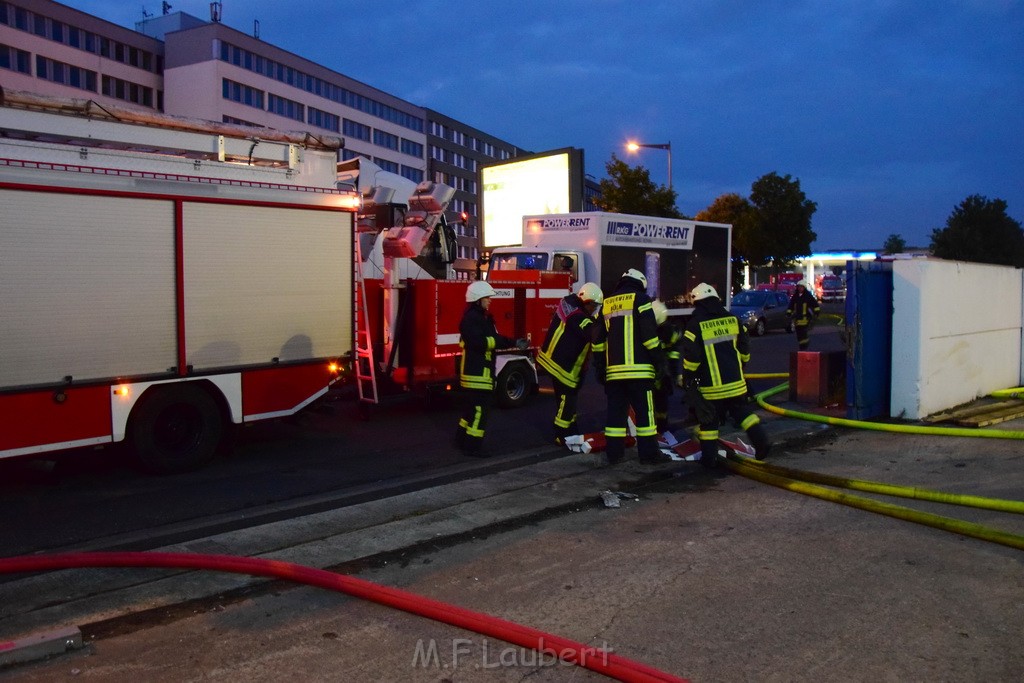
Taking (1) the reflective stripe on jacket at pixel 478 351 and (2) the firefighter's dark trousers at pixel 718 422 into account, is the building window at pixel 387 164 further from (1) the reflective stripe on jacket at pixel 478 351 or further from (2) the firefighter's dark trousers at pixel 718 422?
(2) the firefighter's dark trousers at pixel 718 422

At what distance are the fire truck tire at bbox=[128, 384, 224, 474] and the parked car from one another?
67.5ft

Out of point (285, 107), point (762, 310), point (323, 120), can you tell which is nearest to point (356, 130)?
point (323, 120)

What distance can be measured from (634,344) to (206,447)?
411 cm

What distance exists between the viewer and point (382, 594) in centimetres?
459

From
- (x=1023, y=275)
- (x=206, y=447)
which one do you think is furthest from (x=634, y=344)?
(x=1023, y=275)

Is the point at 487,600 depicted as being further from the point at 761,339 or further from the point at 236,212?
the point at 761,339

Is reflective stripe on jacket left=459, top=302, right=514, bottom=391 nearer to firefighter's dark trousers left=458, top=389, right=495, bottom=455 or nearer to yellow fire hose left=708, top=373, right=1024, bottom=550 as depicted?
firefighter's dark trousers left=458, top=389, right=495, bottom=455

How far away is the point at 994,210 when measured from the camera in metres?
42.7

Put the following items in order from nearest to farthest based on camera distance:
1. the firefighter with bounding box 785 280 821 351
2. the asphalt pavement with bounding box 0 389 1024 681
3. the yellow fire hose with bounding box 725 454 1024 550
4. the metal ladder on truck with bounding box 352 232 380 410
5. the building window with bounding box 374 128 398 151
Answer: the asphalt pavement with bounding box 0 389 1024 681
the yellow fire hose with bounding box 725 454 1024 550
the metal ladder on truck with bounding box 352 232 380 410
the firefighter with bounding box 785 280 821 351
the building window with bounding box 374 128 398 151

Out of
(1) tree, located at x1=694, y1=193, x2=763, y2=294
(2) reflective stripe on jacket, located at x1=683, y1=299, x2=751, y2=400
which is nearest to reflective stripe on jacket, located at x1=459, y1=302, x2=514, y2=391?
(2) reflective stripe on jacket, located at x1=683, y1=299, x2=751, y2=400

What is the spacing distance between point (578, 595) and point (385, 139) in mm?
79516

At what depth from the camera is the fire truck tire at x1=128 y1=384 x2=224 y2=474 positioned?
7.68 meters

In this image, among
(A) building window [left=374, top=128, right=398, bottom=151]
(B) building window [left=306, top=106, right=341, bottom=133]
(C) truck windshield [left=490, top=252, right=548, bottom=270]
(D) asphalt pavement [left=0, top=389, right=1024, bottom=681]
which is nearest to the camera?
(D) asphalt pavement [left=0, top=389, right=1024, bottom=681]

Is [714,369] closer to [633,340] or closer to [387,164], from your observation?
[633,340]
